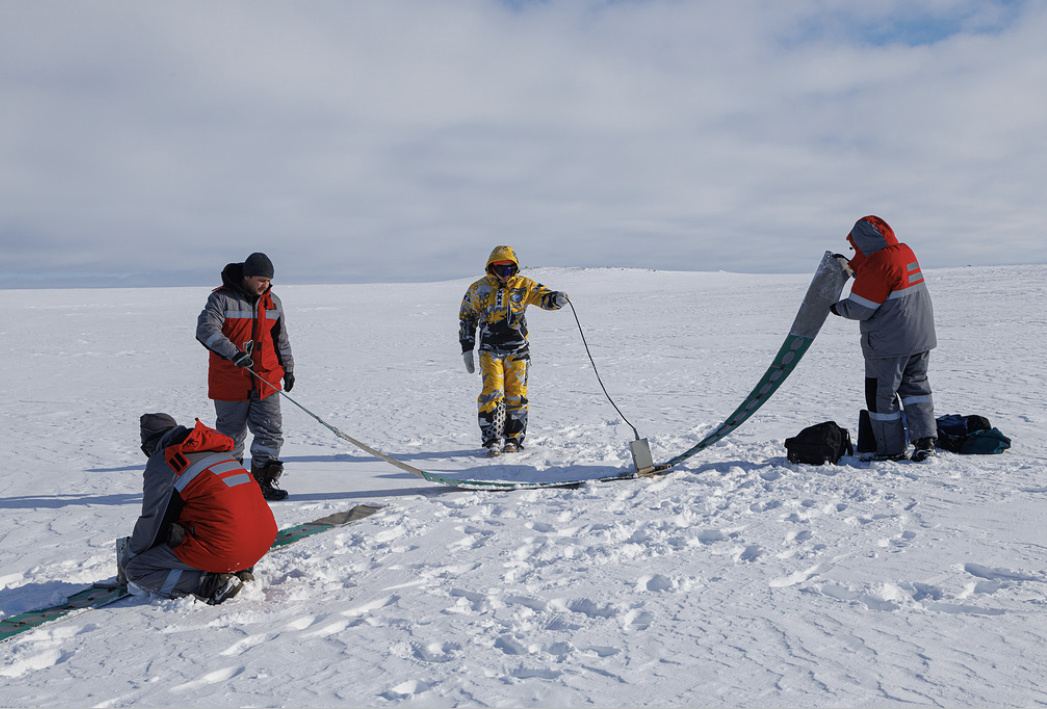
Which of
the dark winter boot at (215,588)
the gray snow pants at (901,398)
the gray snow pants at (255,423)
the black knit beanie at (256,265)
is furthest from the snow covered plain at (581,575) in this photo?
the black knit beanie at (256,265)

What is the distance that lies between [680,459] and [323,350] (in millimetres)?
12167

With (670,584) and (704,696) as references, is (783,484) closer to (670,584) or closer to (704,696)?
(670,584)

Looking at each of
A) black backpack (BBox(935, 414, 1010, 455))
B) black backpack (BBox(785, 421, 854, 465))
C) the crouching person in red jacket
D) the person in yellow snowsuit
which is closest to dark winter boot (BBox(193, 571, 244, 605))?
the crouching person in red jacket

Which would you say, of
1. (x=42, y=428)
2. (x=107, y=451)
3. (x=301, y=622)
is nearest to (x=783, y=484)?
(x=301, y=622)

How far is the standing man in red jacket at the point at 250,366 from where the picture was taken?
4871 mm

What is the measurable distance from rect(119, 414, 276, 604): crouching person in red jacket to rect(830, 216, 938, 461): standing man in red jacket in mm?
4223

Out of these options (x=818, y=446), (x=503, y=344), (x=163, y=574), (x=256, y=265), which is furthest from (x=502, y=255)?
(x=163, y=574)

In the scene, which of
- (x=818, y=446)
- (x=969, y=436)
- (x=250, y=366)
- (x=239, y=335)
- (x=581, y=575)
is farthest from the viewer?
(x=969, y=436)

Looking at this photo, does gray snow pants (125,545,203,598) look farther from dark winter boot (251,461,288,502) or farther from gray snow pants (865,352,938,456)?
gray snow pants (865,352,938,456)

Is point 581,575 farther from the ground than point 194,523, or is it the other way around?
point 194,523

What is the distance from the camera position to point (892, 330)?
497 cm

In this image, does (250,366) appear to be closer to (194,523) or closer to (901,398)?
(194,523)

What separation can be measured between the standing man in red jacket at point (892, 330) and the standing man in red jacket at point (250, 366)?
4277 mm

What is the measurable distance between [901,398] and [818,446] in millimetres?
738
